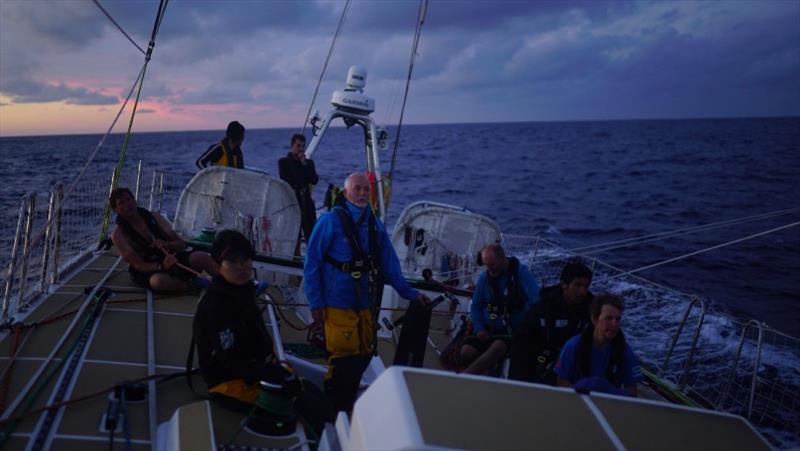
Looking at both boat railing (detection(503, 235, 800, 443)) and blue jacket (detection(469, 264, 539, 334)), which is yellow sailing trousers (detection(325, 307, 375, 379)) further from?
boat railing (detection(503, 235, 800, 443))

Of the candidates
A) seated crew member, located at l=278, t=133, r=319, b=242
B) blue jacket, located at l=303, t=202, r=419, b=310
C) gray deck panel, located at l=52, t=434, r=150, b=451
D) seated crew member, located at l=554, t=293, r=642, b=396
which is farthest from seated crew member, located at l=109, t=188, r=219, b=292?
seated crew member, located at l=554, t=293, r=642, b=396

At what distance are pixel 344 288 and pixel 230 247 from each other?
100cm

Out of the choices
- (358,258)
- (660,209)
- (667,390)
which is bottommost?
(667,390)

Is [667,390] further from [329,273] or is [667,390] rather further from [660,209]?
[660,209]

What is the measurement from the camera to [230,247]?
11.1 ft

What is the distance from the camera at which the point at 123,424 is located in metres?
3.28

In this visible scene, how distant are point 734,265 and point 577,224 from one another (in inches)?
279

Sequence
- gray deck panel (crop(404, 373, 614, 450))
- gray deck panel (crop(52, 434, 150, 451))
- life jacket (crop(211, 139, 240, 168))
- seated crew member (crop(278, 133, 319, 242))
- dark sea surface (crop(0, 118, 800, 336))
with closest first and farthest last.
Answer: gray deck panel (crop(404, 373, 614, 450)) → gray deck panel (crop(52, 434, 150, 451)) → life jacket (crop(211, 139, 240, 168)) → seated crew member (crop(278, 133, 319, 242)) → dark sea surface (crop(0, 118, 800, 336))

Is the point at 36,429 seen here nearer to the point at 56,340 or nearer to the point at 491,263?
the point at 56,340

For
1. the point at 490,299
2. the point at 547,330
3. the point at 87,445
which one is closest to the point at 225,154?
the point at 490,299

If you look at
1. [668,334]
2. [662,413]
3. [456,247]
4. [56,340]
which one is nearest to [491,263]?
[662,413]

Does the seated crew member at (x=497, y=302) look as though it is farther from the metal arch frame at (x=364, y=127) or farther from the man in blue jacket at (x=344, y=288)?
the metal arch frame at (x=364, y=127)

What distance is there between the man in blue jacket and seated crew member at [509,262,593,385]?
4.03 feet

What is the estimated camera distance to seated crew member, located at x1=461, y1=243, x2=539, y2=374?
17.3ft
